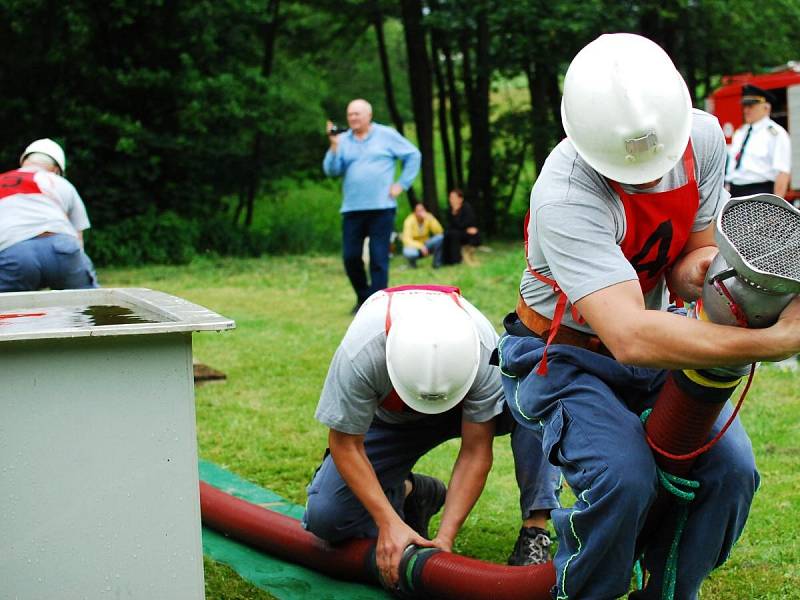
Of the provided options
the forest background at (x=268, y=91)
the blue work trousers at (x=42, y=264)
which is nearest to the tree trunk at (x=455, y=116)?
the forest background at (x=268, y=91)

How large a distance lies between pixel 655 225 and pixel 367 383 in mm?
1155

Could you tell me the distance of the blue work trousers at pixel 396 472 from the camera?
3.74 metres

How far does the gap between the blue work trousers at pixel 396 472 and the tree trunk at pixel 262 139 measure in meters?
17.5

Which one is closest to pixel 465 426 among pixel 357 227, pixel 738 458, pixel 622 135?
pixel 738 458

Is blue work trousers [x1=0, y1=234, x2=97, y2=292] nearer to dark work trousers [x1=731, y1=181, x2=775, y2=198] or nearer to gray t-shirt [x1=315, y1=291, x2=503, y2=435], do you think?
gray t-shirt [x1=315, y1=291, x2=503, y2=435]

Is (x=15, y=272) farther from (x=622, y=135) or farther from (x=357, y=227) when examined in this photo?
(x=622, y=135)

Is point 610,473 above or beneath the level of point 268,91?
beneath

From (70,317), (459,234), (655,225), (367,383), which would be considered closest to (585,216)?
(655,225)

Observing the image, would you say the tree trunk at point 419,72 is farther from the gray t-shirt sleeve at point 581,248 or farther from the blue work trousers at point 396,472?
the gray t-shirt sleeve at point 581,248

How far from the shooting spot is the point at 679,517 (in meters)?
3.00

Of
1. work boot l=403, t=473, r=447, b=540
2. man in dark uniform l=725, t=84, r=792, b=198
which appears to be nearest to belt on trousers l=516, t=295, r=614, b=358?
work boot l=403, t=473, r=447, b=540

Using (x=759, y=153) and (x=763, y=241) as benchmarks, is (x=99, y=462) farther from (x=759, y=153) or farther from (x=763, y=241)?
(x=759, y=153)

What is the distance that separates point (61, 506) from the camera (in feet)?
9.04

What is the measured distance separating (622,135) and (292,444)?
10.3 ft
